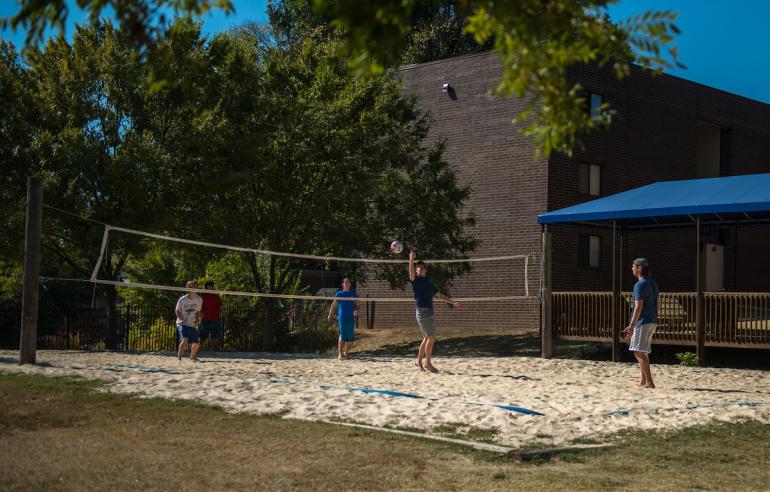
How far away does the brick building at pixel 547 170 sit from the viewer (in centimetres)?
2858

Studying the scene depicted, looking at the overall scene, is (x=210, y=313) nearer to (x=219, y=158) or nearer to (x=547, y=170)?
(x=219, y=158)

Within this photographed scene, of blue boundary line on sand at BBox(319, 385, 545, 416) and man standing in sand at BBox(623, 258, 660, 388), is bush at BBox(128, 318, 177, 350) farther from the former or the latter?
man standing in sand at BBox(623, 258, 660, 388)

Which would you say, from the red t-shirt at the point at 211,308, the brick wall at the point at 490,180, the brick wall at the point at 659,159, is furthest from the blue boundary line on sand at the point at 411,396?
the brick wall at the point at 659,159

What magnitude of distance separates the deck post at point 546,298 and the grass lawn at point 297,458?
943cm

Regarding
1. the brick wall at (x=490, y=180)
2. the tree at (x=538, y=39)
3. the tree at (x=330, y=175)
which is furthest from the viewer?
the brick wall at (x=490, y=180)

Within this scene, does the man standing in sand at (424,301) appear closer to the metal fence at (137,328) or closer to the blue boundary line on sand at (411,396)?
the blue boundary line on sand at (411,396)

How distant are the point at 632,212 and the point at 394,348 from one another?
369 inches

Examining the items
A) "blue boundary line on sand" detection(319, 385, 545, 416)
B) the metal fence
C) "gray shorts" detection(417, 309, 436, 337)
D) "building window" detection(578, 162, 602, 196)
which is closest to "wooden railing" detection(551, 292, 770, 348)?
"gray shorts" detection(417, 309, 436, 337)

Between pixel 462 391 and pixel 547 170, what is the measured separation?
1693 cm

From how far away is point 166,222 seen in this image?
67.4 feet

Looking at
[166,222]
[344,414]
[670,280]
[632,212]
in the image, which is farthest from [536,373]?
[670,280]

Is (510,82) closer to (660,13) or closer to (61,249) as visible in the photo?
(660,13)

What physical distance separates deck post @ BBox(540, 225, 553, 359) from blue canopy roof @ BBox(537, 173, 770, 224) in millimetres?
951

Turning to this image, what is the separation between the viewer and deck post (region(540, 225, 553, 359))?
1919cm
